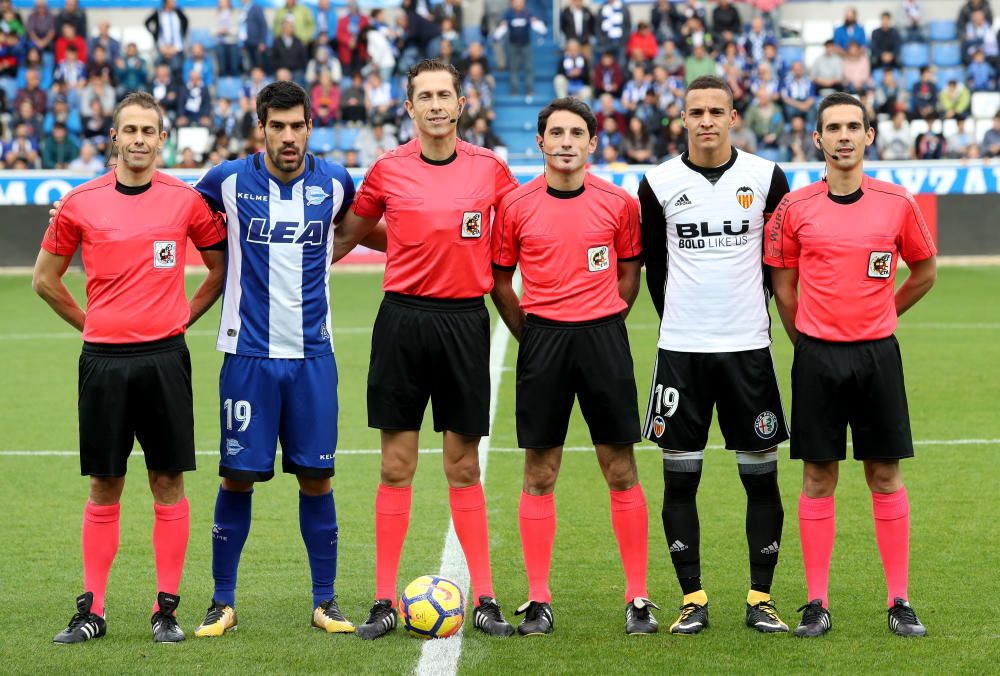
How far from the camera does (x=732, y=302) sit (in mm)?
5551

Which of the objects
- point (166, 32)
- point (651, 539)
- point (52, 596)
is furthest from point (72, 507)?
point (166, 32)

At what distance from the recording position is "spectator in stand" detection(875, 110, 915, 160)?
74.2ft

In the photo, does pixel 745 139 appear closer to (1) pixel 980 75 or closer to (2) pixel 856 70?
(2) pixel 856 70

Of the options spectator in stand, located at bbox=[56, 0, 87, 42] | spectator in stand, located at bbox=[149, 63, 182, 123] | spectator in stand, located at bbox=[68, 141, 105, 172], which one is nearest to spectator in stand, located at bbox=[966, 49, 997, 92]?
spectator in stand, located at bbox=[149, 63, 182, 123]

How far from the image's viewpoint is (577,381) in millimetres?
5633

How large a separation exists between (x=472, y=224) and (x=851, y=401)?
65.2 inches

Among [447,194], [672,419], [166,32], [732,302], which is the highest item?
[166,32]

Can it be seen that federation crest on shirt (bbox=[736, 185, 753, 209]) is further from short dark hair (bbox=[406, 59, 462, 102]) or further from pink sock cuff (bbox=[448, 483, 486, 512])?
pink sock cuff (bbox=[448, 483, 486, 512])

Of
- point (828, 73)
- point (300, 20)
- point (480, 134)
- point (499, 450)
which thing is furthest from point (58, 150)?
point (499, 450)

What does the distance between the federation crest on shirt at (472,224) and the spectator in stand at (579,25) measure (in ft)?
67.3

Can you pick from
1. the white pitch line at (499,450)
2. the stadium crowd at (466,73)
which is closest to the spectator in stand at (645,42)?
the stadium crowd at (466,73)

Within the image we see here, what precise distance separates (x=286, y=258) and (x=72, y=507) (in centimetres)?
287

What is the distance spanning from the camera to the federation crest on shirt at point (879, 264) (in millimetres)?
5441

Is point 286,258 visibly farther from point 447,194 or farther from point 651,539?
Result: point 651,539
